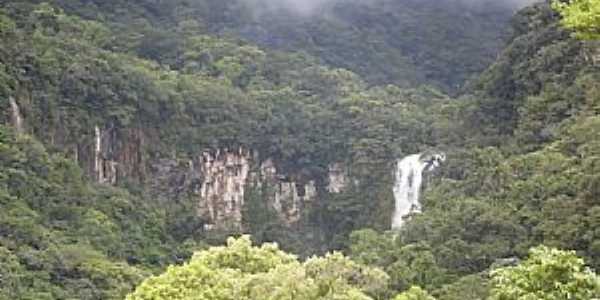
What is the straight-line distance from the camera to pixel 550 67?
141 ft

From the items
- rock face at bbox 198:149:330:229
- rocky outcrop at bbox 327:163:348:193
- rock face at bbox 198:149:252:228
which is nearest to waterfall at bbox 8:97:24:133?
rock face at bbox 198:149:252:228

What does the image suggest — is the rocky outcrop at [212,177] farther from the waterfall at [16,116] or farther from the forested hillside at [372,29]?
the forested hillside at [372,29]

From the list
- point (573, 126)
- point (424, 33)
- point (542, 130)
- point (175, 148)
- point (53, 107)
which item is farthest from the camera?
point (424, 33)

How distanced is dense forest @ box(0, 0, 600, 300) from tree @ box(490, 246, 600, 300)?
0.08 feet

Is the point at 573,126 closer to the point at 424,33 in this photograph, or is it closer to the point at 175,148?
the point at 175,148

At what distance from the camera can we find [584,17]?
363 inches

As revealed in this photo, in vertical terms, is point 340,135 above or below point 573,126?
below

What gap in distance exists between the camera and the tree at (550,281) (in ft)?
38.5

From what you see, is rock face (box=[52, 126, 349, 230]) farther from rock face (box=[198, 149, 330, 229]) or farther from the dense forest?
the dense forest

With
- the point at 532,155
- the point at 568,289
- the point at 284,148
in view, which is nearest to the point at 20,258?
the point at 532,155

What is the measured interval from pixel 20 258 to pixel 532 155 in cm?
1836

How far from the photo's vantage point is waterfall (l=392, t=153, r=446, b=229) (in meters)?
54.0

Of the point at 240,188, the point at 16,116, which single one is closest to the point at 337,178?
the point at 240,188

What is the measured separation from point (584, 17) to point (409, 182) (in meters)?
47.7
